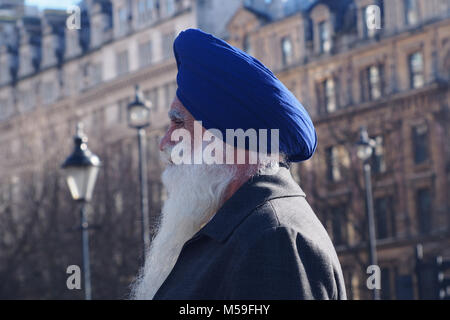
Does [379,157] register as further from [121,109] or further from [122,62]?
[122,62]

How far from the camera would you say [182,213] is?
152 inches

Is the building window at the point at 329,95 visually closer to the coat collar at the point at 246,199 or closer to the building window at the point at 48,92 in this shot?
the building window at the point at 48,92

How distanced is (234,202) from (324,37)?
45.4m

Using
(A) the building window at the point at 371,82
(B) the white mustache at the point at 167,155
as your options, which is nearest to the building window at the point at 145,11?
(A) the building window at the point at 371,82

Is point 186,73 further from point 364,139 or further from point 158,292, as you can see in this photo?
point 364,139

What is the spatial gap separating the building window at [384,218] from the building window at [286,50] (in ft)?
30.4

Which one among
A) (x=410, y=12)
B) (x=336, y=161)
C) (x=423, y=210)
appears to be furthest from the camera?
(x=410, y=12)

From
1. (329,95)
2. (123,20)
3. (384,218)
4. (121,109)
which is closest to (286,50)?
(329,95)

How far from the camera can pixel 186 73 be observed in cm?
390

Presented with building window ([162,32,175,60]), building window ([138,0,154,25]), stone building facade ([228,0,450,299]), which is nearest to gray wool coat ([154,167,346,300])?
stone building facade ([228,0,450,299])

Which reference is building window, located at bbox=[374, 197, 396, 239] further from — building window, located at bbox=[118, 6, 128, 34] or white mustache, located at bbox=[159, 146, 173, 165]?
white mustache, located at bbox=[159, 146, 173, 165]

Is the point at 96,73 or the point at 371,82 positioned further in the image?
the point at 96,73

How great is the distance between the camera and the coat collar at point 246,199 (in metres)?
3.53

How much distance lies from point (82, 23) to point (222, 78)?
62.1 meters
